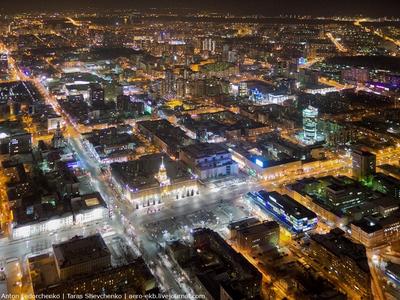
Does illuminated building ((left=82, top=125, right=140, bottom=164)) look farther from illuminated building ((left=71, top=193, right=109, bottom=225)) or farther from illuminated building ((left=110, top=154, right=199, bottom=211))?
illuminated building ((left=71, top=193, right=109, bottom=225))

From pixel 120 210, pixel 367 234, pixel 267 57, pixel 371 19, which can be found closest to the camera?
pixel 367 234

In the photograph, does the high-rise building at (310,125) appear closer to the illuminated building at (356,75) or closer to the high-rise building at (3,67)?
the illuminated building at (356,75)

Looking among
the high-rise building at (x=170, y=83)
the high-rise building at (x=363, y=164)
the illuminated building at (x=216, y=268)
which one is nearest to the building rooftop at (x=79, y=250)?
the illuminated building at (x=216, y=268)

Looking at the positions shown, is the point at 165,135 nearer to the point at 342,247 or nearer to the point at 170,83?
the point at 170,83

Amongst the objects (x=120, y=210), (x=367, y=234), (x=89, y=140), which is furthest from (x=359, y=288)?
(x=89, y=140)

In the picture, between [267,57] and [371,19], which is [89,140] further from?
[371,19]

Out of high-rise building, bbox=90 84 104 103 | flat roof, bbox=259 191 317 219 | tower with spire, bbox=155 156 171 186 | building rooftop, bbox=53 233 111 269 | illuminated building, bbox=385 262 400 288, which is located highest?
high-rise building, bbox=90 84 104 103

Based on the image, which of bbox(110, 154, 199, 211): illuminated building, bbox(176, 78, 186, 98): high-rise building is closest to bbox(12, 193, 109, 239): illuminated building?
bbox(110, 154, 199, 211): illuminated building
